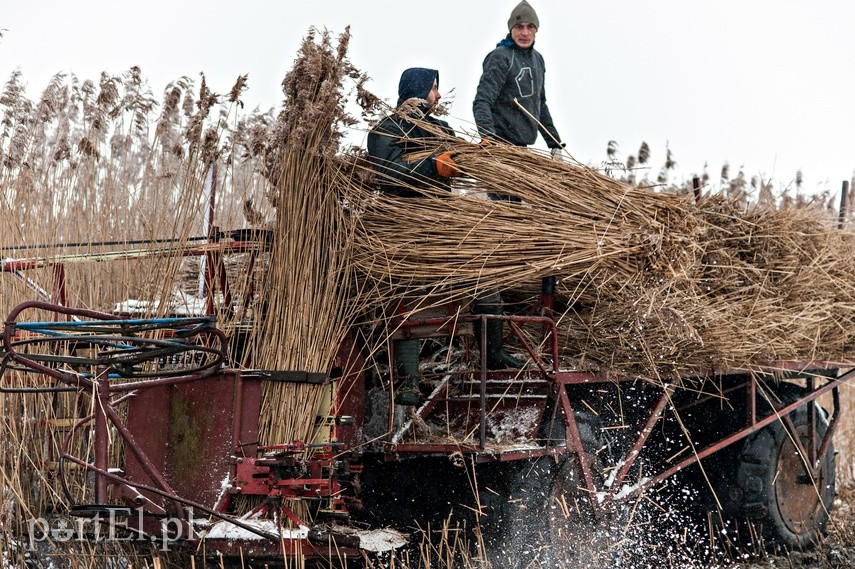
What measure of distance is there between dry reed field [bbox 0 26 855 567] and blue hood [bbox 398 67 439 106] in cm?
37

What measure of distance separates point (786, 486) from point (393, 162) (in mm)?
3101

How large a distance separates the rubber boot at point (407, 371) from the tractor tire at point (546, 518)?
598 mm

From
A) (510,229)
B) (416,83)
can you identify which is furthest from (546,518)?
(416,83)

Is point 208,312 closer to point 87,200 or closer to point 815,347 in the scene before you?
point 87,200

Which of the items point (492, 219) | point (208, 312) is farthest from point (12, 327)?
point (492, 219)

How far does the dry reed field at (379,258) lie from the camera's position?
4.69 metres

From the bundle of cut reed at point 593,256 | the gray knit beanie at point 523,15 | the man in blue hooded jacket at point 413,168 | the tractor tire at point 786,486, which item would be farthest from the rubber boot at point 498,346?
the gray knit beanie at point 523,15

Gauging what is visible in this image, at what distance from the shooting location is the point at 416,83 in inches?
209

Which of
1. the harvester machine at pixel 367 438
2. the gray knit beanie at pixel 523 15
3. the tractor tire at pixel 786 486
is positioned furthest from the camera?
the gray knit beanie at pixel 523 15

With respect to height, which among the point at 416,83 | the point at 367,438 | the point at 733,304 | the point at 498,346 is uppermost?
the point at 416,83

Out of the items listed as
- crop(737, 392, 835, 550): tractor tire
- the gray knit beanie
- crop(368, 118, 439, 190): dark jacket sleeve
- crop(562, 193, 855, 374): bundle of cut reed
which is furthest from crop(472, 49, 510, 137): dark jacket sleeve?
crop(737, 392, 835, 550): tractor tire

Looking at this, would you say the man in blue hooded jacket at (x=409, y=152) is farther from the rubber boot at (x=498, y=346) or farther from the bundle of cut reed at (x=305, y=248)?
the rubber boot at (x=498, y=346)

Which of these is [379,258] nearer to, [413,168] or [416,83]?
[413,168]

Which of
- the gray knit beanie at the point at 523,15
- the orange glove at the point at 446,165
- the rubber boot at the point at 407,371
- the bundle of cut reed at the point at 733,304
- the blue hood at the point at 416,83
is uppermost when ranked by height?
the gray knit beanie at the point at 523,15
